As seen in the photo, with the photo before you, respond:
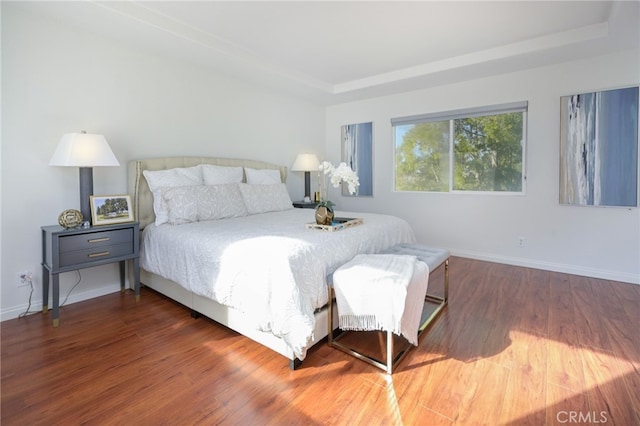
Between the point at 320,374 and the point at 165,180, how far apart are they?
7.77 ft

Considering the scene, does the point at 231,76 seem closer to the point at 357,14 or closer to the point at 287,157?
the point at 287,157

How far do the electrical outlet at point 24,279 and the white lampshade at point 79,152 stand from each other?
0.92m

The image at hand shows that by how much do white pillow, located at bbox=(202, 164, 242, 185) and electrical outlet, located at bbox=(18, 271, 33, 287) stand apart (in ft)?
5.50

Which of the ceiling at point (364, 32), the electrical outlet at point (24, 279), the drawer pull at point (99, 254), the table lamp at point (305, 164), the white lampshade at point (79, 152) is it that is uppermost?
the ceiling at point (364, 32)

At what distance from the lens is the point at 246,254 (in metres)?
2.04

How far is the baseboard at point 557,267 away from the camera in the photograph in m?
3.43

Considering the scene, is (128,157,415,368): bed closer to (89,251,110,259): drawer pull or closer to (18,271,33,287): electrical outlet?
(89,251,110,259): drawer pull

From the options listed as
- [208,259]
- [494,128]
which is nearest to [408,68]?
[494,128]

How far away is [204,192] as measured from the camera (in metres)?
3.18

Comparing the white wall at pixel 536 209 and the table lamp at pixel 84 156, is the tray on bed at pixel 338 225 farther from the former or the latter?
the white wall at pixel 536 209

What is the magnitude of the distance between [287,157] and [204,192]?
214 centimetres

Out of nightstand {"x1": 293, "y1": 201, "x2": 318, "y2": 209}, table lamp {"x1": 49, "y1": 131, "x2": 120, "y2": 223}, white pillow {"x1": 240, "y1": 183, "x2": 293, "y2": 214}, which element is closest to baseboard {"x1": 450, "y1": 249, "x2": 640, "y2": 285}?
nightstand {"x1": 293, "y1": 201, "x2": 318, "y2": 209}

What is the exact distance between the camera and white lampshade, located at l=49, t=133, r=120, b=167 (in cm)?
254

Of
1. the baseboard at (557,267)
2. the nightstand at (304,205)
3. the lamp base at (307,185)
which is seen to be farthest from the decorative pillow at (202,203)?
the baseboard at (557,267)
